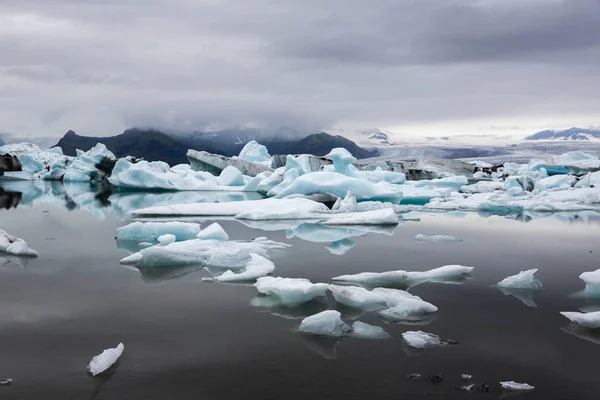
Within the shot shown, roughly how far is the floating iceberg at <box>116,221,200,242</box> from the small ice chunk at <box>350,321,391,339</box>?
4.78 meters

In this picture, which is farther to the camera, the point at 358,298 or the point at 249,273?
the point at 249,273

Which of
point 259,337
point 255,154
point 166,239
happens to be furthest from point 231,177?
point 259,337

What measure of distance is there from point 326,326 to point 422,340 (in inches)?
26.8

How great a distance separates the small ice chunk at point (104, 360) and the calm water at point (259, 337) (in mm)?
81

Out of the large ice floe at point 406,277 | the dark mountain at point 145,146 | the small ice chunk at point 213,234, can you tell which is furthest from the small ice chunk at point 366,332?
the dark mountain at point 145,146

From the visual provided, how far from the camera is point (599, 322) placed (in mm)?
4398

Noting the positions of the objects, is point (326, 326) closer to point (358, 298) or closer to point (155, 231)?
point (358, 298)

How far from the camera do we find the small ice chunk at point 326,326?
163 inches

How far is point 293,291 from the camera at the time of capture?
4.93 m

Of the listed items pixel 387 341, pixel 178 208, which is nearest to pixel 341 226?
pixel 178 208

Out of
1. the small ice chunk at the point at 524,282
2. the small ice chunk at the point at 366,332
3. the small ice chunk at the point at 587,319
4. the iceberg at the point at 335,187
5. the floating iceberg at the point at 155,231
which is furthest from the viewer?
the iceberg at the point at 335,187

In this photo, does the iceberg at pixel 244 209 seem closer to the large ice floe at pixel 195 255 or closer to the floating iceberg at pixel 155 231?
the floating iceberg at pixel 155 231

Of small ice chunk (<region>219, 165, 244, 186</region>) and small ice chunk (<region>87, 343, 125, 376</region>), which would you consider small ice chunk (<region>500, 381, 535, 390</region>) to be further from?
small ice chunk (<region>219, 165, 244, 186</region>)

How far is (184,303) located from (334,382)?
80.8 inches
